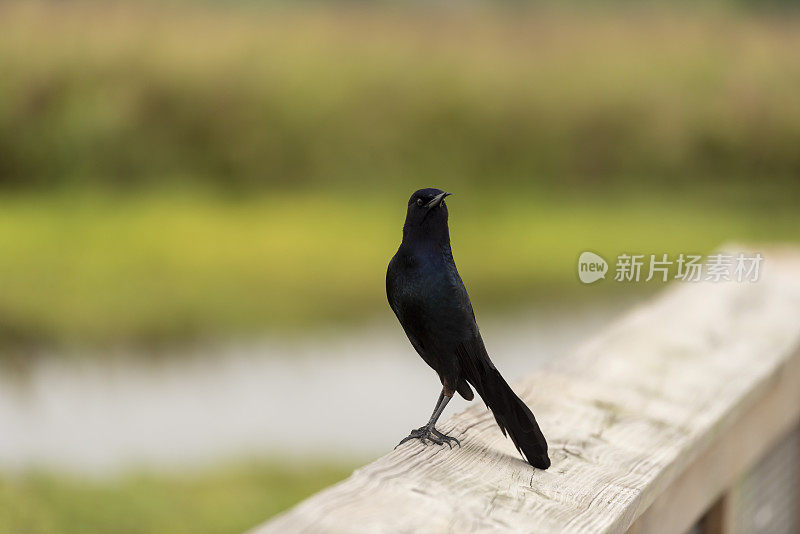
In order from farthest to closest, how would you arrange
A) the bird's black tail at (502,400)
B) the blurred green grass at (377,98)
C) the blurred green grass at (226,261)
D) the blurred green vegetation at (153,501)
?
the blurred green grass at (377,98)
the blurred green grass at (226,261)
the blurred green vegetation at (153,501)
the bird's black tail at (502,400)

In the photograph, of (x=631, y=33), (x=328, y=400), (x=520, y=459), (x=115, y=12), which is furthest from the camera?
(x=631, y=33)

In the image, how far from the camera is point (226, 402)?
2775mm

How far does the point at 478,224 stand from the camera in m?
3.24

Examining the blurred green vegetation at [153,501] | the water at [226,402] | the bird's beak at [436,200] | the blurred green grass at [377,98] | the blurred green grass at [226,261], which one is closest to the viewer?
the bird's beak at [436,200]

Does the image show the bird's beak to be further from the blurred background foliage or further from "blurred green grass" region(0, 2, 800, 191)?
"blurred green grass" region(0, 2, 800, 191)

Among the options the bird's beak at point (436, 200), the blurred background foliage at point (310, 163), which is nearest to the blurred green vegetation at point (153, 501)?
the blurred background foliage at point (310, 163)

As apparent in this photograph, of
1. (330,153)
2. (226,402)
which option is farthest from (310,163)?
(226,402)

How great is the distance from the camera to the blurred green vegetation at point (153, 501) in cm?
241

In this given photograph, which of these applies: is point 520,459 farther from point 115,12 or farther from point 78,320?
point 115,12

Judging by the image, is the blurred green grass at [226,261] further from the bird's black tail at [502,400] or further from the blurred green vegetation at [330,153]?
the bird's black tail at [502,400]

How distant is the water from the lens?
8.44 feet

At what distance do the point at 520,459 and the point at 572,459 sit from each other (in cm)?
7

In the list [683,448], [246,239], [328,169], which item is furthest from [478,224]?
[683,448]

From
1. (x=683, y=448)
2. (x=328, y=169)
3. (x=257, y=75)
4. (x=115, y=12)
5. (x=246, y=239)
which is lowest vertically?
(x=683, y=448)
